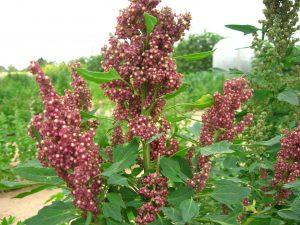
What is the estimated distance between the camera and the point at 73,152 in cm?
172

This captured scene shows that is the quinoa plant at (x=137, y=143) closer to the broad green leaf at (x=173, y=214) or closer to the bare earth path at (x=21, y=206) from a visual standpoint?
the broad green leaf at (x=173, y=214)

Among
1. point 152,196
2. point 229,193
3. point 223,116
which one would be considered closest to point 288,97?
point 223,116

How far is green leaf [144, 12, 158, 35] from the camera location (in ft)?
5.97

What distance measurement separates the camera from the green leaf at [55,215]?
188 cm

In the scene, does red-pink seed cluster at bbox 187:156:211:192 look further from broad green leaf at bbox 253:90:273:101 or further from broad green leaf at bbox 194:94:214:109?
broad green leaf at bbox 253:90:273:101

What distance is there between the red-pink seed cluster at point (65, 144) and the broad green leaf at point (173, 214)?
0.96ft

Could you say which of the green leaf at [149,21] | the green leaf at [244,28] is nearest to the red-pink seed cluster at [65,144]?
the green leaf at [149,21]

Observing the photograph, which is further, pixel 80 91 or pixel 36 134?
pixel 80 91

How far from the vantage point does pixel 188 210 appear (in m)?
1.79

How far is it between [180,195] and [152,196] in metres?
0.12

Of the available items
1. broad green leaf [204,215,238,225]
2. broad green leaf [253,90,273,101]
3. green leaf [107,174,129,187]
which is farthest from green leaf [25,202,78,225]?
broad green leaf [253,90,273,101]

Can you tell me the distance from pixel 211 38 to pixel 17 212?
30198 millimetres

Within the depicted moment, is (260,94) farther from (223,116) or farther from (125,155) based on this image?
(125,155)

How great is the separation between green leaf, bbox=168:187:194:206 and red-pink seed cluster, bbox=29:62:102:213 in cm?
35
